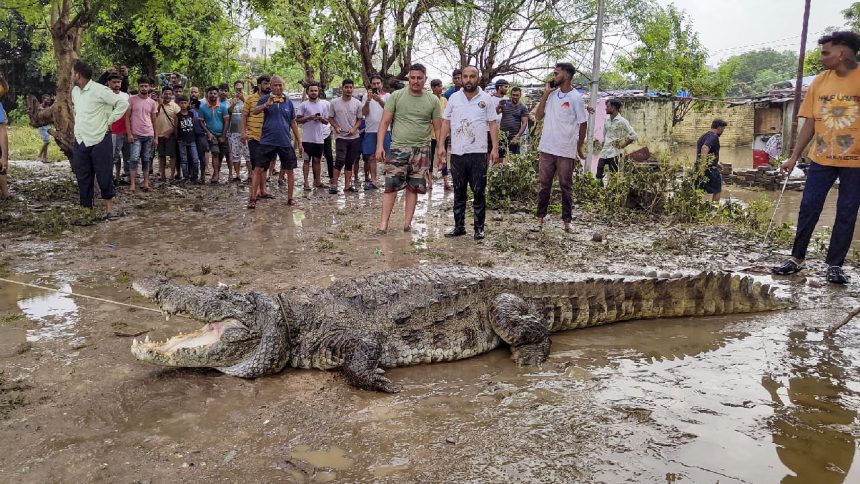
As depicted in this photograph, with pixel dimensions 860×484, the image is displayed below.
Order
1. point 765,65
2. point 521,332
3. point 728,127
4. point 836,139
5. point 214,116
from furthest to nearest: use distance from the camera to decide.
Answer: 1. point 765,65
2. point 728,127
3. point 214,116
4. point 836,139
5. point 521,332

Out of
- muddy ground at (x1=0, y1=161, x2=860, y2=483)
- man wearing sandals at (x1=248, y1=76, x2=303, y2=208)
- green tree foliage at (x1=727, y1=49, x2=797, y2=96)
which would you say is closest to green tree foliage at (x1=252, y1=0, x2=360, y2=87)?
man wearing sandals at (x1=248, y1=76, x2=303, y2=208)

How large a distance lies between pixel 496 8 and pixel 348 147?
18.0 ft

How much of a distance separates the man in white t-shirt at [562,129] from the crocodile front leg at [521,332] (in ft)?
11.9

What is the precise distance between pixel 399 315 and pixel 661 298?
2241 mm

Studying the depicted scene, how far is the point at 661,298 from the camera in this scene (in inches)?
183

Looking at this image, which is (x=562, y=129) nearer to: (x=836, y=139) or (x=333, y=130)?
(x=836, y=139)

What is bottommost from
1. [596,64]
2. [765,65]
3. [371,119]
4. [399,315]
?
[399,315]

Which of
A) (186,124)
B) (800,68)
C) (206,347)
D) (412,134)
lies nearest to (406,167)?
(412,134)

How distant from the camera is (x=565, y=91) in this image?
7133 mm

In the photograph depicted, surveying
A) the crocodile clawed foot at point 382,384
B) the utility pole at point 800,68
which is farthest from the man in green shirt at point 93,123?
the utility pole at point 800,68

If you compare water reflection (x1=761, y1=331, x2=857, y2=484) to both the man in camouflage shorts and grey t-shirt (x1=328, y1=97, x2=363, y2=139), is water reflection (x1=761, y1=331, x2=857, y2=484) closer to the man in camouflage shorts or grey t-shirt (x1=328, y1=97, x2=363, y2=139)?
the man in camouflage shorts

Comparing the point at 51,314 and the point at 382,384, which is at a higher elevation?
the point at 51,314

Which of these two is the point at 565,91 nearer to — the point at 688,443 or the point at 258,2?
the point at 688,443

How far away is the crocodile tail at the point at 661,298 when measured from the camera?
4.44 meters
